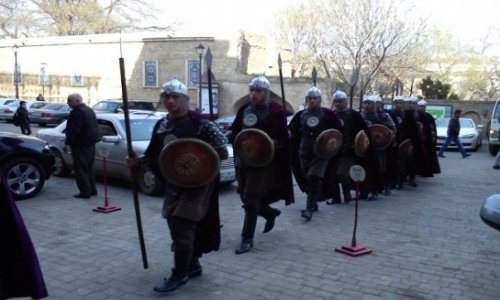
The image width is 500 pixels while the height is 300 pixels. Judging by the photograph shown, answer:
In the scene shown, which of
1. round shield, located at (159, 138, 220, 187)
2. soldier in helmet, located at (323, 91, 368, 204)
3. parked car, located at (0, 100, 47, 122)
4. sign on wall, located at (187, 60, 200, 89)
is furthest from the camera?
sign on wall, located at (187, 60, 200, 89)

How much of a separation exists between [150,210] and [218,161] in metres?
3.75

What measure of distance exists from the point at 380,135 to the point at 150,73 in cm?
2909

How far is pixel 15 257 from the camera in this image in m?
3.03

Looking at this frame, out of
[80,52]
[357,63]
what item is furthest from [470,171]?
[80,52]

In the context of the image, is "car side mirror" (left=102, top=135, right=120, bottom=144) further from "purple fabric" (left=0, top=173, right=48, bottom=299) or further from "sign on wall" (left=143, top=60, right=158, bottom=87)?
"sign on wall" (left=143, top=60, right=158, bottom=87)

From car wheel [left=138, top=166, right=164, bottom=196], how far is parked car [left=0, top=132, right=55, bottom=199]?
153 cm

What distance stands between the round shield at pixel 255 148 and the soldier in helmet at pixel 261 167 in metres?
0.07

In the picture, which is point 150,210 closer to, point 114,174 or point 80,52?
point 114,174

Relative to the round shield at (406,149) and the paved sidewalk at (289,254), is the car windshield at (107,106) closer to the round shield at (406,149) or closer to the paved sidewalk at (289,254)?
the paved sidewalk at (289,254)

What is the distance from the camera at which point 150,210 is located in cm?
775

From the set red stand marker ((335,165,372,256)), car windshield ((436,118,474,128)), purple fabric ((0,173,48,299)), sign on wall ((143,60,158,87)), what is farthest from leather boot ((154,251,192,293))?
sign on wall ((143,60,158,87))

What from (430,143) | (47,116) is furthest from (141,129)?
(47,116)

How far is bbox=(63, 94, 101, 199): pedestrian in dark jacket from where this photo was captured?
27.0ft

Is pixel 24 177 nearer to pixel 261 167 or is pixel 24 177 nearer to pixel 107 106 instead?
pixel 261 167
